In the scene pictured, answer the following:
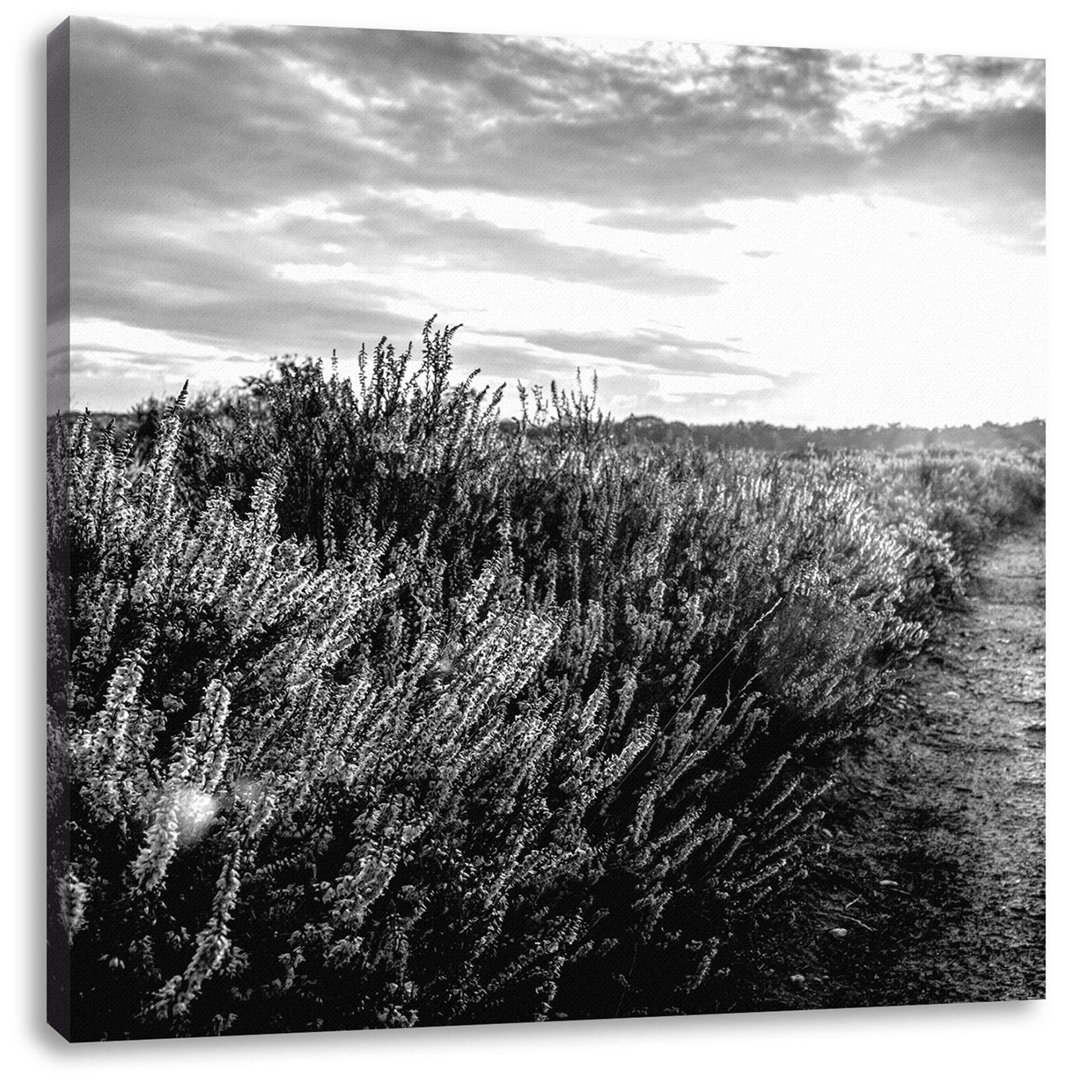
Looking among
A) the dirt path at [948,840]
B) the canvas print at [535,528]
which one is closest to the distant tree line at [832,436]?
the canvas print at [535,528]

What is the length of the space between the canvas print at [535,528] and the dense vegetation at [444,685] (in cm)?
1

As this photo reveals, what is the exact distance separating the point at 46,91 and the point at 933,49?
2.11 meters

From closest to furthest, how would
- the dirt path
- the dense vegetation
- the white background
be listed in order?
1. the dense vegetation
2. the white background
3. the dirt path

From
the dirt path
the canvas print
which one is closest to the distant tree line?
the canvas print

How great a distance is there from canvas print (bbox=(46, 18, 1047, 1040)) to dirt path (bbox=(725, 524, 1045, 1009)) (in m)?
0.01

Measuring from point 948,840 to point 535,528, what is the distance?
50.9 inches

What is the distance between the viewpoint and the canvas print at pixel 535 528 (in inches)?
103

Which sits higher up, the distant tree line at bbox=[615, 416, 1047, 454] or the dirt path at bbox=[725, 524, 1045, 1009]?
the distant tree line at bbox=[615, 416, 1047, 454]

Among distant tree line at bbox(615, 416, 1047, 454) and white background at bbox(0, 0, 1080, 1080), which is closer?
white background at bbox(0, 0, 1080, 1080)

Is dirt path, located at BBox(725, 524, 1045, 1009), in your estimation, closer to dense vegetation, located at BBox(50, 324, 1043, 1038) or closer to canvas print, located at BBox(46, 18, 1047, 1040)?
canvas print, located at BBox(46, 18, 1047, 1040)

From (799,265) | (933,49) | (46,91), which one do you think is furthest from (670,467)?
(46,91)

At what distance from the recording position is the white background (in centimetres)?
282

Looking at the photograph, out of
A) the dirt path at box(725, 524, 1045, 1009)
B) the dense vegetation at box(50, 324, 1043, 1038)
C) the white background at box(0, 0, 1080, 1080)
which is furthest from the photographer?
the dirt path at box(725, 524, 1045, 1009)

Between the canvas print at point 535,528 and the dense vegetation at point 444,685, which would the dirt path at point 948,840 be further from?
the dense vegetation at point 444,685
